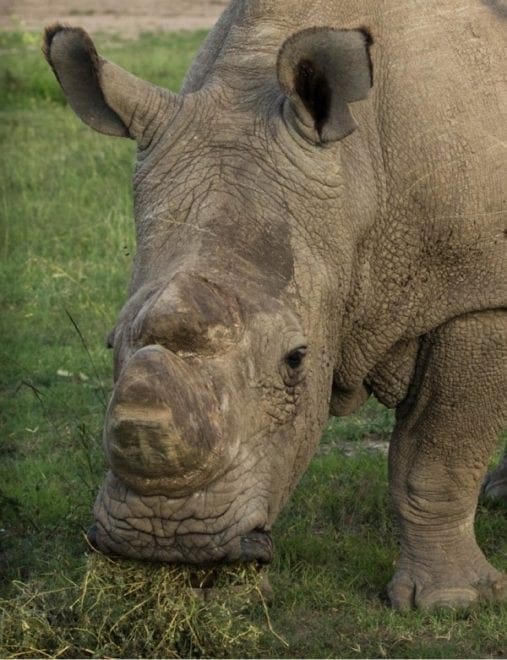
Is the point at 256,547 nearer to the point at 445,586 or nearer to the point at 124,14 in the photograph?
the point at 445,586

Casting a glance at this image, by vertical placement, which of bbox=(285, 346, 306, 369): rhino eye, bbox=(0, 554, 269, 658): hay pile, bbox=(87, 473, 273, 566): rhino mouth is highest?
bbox=(285, 346, 306, 369): rhino eye

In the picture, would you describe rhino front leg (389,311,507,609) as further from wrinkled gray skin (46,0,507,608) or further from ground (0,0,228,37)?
ground (0,0,228,37)

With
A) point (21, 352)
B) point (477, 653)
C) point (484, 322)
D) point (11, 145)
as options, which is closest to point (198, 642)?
point (477, 653)

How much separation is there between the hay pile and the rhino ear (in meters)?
1.58

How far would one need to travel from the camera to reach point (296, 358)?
576 cm

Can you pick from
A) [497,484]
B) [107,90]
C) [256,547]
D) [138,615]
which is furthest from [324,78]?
[497,484]

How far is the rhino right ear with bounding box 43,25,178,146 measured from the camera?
6164 millimetres

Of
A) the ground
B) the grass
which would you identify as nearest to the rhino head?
the grass

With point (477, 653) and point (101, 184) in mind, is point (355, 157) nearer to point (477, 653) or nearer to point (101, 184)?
point (477, 653)

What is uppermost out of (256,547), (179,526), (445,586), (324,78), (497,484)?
(324,78)

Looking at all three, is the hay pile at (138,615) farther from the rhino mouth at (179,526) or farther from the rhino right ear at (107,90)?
the rhino right ear at (107,90)

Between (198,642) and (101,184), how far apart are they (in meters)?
8.50

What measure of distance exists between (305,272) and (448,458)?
1365 mm

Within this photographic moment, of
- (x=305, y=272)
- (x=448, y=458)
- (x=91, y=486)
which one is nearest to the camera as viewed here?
(x=305, y=272)
